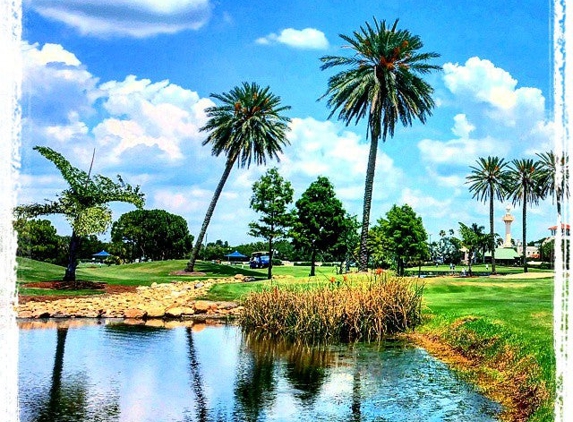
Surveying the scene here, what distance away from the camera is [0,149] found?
1077cm

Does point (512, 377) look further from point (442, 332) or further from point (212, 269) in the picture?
point (212, 269)

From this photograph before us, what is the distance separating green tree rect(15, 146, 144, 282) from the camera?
43.0 m

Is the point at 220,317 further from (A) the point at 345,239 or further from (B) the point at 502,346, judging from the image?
(A) the point at 345,239

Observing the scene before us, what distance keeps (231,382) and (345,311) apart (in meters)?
8.86

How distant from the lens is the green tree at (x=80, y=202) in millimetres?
43031

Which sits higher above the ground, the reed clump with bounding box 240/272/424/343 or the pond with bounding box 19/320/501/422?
the reed clump with bounding box 240/272/424/343

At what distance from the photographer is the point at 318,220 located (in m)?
68.3

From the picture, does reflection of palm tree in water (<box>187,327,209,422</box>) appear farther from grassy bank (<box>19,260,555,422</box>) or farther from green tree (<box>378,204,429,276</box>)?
green tree (<box>378,204,429,276</box>)

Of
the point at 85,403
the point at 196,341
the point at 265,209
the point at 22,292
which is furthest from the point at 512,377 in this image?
the point at 265,209

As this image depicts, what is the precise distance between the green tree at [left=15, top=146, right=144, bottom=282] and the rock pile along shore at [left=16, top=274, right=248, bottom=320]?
5765 millimetres

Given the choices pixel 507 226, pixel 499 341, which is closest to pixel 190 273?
pixel 499 341

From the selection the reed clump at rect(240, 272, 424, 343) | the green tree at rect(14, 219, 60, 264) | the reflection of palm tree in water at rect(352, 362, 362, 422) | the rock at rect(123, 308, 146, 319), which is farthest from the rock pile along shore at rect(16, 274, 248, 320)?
the green tree at rect(14, 219, 60, 264)

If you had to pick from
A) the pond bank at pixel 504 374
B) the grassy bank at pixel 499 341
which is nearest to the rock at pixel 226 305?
the grassy bank at pixel 499 341

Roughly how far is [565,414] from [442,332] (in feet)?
48.3
